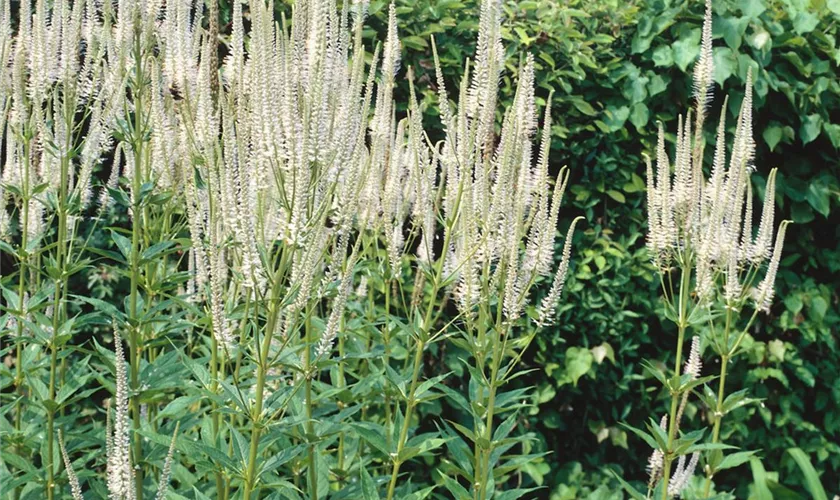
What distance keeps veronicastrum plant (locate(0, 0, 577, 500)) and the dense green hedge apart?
2.03 metres

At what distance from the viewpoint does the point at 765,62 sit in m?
5.96

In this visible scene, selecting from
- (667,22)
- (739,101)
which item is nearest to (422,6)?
(667,22)

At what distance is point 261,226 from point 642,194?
3.97 metres

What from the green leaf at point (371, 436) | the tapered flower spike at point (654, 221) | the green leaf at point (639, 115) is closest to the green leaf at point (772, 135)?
the green leaf at point (639, 115)

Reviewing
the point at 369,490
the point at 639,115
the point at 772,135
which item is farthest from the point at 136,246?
the point at 772,135

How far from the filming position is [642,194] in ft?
19.7

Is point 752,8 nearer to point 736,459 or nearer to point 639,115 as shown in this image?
point 639,115

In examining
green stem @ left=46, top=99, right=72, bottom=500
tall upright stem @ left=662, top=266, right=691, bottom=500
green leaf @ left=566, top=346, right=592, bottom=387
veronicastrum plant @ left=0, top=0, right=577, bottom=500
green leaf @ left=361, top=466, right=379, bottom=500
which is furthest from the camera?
green leaf @ left=566, top=346, right=592, bottom=387

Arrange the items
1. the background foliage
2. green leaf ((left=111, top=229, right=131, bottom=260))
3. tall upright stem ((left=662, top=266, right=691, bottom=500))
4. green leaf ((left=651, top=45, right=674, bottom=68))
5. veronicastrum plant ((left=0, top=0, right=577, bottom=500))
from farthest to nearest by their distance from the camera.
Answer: green leaf ((left=651, top=45, right=674, bottom=68)), the background foliage, tall upright stem ((left=662, top=266, right=691, bottom=500)), green leaf ((left=111, top=229, right=131, bottom=260)), veronicastrum plant ((left=0, top=0, right=577, bottom=500))

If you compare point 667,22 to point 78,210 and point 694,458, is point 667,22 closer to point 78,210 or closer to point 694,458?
point 694,458

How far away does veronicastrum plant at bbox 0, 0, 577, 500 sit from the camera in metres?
2.59

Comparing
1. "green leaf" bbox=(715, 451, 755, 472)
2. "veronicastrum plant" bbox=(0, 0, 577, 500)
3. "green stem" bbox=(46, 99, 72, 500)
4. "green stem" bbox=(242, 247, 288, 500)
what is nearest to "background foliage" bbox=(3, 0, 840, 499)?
"green leaf" bbox=(715, 451, 755, 472)

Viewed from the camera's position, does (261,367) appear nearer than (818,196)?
Yes

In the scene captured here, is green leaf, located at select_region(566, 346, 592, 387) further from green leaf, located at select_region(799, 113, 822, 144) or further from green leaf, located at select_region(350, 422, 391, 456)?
green leaf, located at select_region(350, 422, 391, 456)
